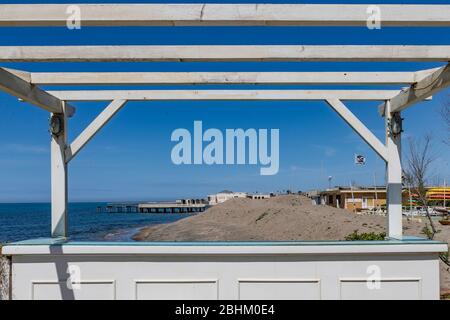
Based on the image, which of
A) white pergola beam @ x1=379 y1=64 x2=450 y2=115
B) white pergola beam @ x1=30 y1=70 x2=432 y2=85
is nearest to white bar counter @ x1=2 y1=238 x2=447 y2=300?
white pergola beam @ x1=379 y1=64 x2=450 y2=115

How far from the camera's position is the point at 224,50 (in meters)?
2.24

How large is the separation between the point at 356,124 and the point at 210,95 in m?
1.40

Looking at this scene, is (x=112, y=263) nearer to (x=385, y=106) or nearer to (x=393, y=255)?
(x=393, y=255)

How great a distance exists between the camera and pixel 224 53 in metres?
2.24

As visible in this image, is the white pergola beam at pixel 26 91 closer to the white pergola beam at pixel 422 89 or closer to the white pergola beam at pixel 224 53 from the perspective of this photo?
the white pergola beam at pixel 224 53

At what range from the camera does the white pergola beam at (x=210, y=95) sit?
11.1ft

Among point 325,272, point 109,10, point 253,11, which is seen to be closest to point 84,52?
point 109,10

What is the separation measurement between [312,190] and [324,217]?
35.8 metres

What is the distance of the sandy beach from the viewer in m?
17.3

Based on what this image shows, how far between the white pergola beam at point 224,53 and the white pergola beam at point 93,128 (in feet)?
3.81

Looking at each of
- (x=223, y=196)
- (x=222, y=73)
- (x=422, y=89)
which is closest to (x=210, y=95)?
(x=222, y=73)

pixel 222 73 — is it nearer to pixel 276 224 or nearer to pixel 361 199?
pixel 276 224

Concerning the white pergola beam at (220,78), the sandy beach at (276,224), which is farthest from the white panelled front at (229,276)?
the sandy beach at (276,224)

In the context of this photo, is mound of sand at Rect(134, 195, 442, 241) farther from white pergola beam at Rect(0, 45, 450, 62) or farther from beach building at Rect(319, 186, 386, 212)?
white pergola beam at Rect(0, 45, 450, 62)
